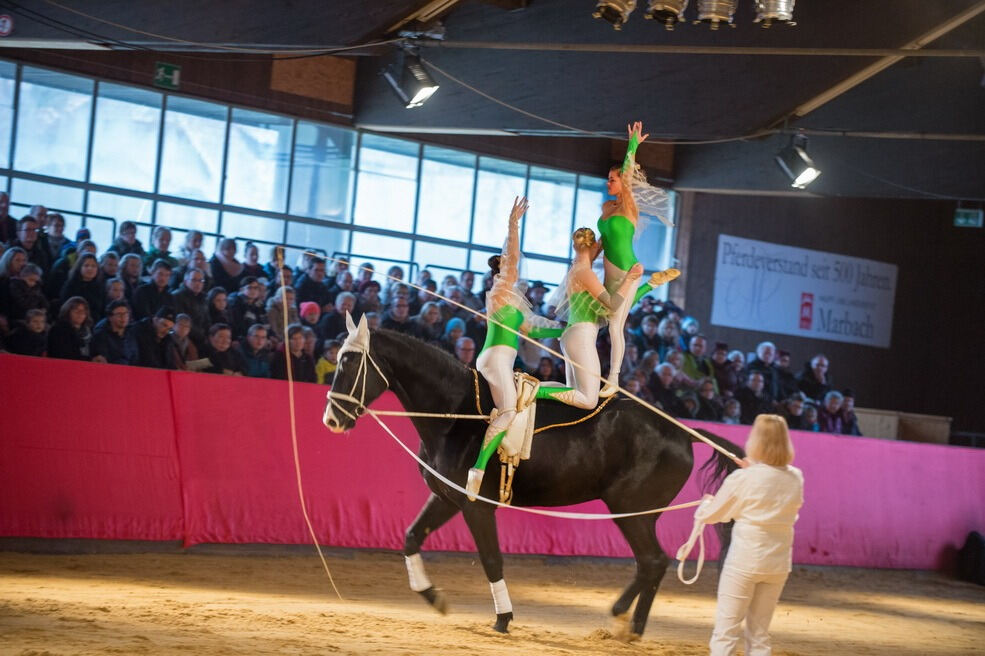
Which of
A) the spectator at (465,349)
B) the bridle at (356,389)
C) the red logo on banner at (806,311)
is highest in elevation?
the red logo on banner at (806,311)

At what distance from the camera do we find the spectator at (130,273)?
12.4 metres

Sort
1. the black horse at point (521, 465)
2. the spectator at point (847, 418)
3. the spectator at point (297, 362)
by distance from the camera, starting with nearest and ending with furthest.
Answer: the black horse at point (521, 465)
the spectator at point (297, 362)
the spectator at point (847, 418)

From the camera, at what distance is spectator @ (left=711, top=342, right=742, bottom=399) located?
17.3m

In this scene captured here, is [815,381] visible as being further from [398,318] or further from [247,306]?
[247,306]

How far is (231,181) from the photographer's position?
17516 mm

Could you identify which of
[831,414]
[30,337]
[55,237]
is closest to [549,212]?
[831,414]

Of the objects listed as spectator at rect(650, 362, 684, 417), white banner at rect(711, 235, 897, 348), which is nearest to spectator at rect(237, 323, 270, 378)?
spectator at rect(650, 362, 684, 417)

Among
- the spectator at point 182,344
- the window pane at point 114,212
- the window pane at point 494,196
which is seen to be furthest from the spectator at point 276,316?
the window pane at point 494,196

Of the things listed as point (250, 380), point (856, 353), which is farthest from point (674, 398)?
point (856, 353)

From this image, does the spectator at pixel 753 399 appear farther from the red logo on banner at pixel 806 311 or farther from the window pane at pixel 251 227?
the window pane at pixel 251 227

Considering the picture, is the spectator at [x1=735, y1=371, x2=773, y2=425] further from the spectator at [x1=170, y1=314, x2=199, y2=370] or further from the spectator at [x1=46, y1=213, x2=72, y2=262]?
the spectator at [x1=46, y1=213, x2=72, y2=262]

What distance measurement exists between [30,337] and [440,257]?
10.1 meters

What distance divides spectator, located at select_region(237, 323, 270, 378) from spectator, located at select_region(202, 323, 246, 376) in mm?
95

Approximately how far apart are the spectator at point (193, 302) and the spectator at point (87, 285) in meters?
0.80
